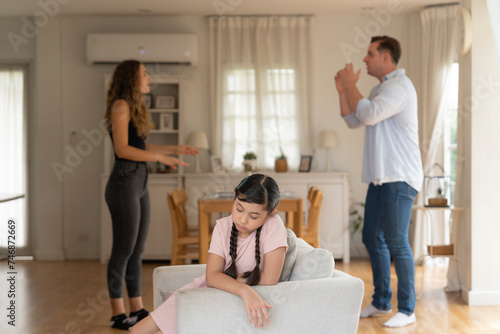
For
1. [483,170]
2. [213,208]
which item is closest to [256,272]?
[213,208]

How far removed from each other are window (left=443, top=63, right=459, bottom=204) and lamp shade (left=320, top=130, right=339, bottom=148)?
3.58ft

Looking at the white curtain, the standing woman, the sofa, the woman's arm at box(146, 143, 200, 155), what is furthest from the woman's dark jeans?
the white curtain

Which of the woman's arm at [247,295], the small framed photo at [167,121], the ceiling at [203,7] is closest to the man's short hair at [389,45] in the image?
the woman's arm at [247,295]

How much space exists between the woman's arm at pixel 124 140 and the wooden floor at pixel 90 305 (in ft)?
3.40

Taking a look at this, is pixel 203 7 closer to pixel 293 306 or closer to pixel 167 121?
pixel 167 121

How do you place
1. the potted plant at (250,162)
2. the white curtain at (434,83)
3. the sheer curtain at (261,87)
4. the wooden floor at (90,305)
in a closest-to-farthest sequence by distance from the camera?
the wooden floor at (90,305) < the white curtain at (434,83) < the potted plant at (250,162) < the sheer curtain at (261,87)

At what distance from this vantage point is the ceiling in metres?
5.87

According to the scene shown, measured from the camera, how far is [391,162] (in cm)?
360

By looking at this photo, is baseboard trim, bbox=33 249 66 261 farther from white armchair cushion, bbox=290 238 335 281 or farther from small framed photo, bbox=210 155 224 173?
white armchair cushion, bbox=290 238 335 281

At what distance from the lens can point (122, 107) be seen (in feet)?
11.8

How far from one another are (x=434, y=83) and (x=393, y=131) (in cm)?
263

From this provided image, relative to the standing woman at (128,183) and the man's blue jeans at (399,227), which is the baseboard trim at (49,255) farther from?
the man's blue jeans at (399,227)

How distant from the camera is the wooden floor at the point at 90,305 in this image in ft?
11.9

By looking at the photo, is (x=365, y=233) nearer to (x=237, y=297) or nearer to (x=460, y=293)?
(x=460, y=293)
